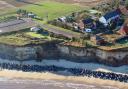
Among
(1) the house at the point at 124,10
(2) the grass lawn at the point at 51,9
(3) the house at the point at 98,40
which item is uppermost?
(1) the house at the point at 124,10

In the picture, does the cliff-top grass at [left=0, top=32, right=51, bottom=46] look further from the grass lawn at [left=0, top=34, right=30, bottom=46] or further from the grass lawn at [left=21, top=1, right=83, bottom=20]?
the grass lawn at [left=21, top=1, right=83, bottom=20]

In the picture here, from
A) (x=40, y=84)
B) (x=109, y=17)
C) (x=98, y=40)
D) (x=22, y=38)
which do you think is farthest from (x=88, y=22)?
(x=40, y=84)

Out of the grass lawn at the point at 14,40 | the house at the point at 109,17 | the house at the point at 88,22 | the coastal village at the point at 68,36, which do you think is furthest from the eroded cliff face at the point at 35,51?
the house at the point at 109,17

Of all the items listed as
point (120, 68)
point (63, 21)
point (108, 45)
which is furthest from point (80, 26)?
point (120, 68)

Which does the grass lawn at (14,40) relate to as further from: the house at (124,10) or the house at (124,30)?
the house at (124,10)

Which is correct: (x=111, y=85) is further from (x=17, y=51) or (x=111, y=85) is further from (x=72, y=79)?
(x=17, y=51)

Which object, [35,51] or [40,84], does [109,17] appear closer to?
[35,51]

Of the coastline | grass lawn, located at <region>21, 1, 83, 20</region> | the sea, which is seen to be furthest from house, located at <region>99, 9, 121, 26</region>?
the sea
